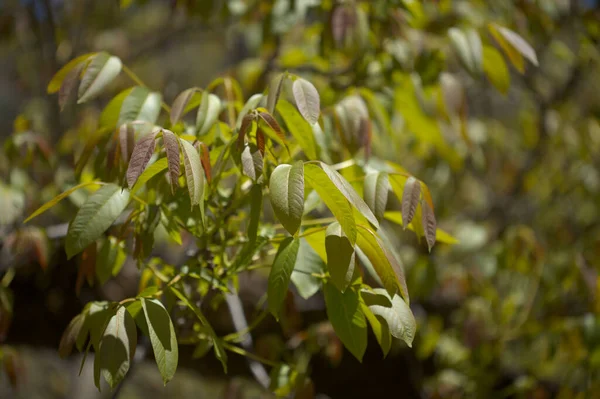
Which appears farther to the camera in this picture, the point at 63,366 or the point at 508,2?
the point at 63,366

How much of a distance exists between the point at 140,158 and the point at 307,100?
12.3 inches

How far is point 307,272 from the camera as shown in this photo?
103 cm

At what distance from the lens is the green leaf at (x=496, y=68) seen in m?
1.51

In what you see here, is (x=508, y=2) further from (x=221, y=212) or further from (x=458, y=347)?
(x=221, y=212)

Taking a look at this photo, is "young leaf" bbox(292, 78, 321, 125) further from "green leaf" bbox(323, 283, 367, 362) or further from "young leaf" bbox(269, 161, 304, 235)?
"green leaf" bbox(323, 283, 367, 362)

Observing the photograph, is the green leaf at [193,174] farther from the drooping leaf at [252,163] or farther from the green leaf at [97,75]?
the green leaf at [97,75]

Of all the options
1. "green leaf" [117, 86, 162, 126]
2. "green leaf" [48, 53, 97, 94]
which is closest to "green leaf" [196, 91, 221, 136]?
"green leaf" [117, 86, 162, 126]

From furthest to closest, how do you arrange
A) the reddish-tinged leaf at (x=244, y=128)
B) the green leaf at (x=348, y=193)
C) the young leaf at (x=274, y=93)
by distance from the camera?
the young leaf at (x=274, y=93) → the reddish-tinged leaf at (x=244, y=128) → the green leaf at (x=348, y=193)

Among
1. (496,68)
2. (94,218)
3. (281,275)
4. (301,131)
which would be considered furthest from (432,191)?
(94,218)

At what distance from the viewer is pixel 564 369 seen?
298 centimetres

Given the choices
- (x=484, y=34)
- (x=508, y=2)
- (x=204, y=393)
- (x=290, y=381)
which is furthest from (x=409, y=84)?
(x=204, y=393)

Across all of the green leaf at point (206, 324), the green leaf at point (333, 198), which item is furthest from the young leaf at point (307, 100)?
the green leaf at point (206, 324)

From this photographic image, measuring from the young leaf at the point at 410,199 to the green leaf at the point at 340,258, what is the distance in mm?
140

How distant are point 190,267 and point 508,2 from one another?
1820mm
